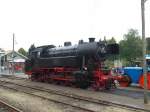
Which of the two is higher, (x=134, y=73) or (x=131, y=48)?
(x=131, y=48)

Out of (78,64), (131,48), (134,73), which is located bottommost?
(134,73)

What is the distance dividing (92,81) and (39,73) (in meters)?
9.34

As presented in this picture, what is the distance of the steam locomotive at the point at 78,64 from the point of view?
2048 centimetres

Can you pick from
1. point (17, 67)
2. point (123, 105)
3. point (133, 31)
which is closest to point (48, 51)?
point (123, 105)

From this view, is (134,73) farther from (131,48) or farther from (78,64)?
(131,48)

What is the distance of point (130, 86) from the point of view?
23.2 meters

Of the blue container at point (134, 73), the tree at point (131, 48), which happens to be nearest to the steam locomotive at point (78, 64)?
the blue container at point (134, 73)

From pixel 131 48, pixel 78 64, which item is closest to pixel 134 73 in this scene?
pixel 78 64

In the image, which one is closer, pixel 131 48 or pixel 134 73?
pixel 134 73

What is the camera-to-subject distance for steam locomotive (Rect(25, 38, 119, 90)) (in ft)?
67.2

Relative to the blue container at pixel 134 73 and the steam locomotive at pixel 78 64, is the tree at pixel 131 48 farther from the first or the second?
the blue container at pixel 134 73

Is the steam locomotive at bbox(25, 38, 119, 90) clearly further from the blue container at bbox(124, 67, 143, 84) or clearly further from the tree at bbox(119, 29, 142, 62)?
the tree at bbox(119, 29, 142, 62)

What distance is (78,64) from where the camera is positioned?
2219cm

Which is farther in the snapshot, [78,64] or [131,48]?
[131,48]
